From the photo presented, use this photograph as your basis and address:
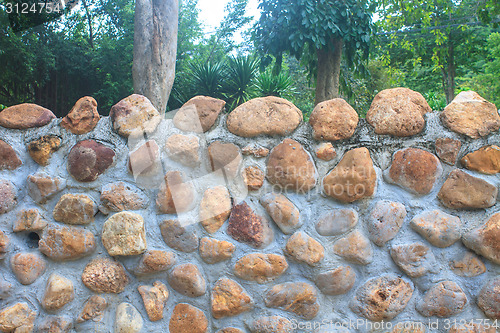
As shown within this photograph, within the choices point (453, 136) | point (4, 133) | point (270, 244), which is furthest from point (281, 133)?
point (4, 133)

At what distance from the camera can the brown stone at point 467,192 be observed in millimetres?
1401

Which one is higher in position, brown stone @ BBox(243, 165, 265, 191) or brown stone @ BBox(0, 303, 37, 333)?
brown stone @ BBox(243, 165, 265, 191)

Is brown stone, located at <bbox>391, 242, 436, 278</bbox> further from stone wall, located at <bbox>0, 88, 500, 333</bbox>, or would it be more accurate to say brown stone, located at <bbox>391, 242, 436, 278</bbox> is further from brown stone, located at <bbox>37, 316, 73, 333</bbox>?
brown stone, located at <bbox>37, 316, 73, 333</bbox>

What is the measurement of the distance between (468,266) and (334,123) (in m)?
0.70

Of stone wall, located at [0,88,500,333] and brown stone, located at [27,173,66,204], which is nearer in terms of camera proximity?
stone wall, located at [0,88,500,333]

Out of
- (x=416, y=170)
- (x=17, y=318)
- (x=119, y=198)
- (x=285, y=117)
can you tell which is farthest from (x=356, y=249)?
(x=17, y=318)

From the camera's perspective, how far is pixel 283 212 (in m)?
1.50

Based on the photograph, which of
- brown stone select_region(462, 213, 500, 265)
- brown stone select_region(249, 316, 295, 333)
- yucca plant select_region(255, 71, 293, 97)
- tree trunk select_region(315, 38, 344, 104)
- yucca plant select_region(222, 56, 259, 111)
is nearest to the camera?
brown stone select_region(462, 213, 500, 265)

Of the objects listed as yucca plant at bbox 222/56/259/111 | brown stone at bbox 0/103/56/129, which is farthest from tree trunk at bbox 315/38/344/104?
brown stone at bbox 0/103/56/129

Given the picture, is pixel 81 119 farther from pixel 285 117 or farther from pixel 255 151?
pixel 285 117

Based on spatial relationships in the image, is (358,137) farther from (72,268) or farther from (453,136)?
(72,268)

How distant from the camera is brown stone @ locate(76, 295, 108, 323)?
1.52 m

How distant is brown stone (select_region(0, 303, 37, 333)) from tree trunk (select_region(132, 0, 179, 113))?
2.53 metres

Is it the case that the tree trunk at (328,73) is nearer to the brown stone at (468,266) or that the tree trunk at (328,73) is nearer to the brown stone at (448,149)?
the brown stone at (448,149)
